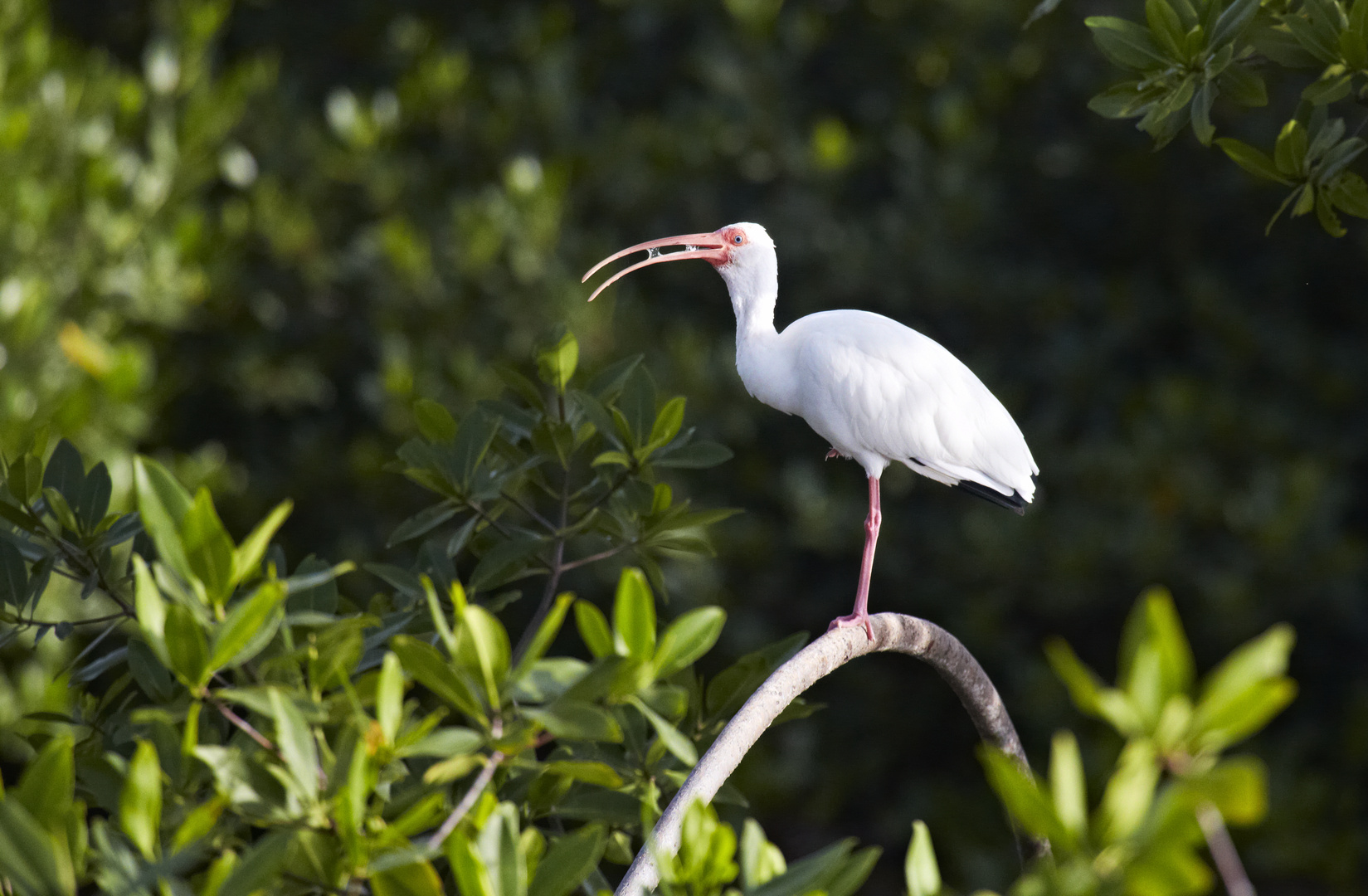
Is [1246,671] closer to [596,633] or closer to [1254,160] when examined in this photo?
[596,633]

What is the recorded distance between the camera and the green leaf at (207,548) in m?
1.03

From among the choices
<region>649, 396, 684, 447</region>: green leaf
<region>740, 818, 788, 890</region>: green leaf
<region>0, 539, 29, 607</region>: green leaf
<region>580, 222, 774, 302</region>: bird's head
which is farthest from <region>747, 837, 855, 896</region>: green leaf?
<region>580, 222, 774, 302</region>: bird's head

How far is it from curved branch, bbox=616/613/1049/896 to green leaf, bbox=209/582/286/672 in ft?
1.12

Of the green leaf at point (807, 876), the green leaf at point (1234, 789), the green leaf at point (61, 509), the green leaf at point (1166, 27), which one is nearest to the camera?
the green leaf at point (1234, 789)

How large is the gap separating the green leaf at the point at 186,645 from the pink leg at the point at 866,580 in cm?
116

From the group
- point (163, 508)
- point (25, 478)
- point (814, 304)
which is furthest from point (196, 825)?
point (814, 304)

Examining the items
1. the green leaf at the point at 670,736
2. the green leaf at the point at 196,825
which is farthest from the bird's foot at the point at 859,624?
the green leaf at the point at 196,825

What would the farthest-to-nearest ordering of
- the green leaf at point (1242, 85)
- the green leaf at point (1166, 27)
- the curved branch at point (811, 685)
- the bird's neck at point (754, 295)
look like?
the bird's neck at point (754, 295), the green leaf at point (1242, 85), the green leaf at point (1166, 27), the curved branch at point (811, 685)

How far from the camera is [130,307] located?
483 centimetres

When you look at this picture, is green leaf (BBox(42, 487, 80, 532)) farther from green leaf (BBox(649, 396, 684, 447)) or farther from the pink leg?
the pink leg

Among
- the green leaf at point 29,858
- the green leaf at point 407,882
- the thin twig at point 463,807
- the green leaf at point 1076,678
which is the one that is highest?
the green leaf at point 1076,678

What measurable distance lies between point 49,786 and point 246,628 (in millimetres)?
173

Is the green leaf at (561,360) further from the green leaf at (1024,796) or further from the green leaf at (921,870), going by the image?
the green leaf at (1024,796)

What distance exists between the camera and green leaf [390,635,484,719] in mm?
990
